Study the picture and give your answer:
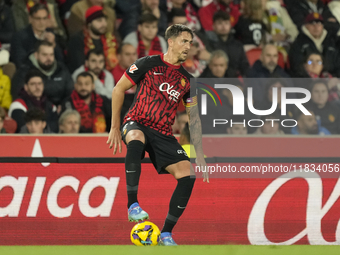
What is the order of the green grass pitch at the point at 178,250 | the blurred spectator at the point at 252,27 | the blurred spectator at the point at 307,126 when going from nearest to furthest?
the green grass pitch at the point at 178,250, the blurred spectator at the point at 307,126, the blurred spectator at the point at 252,27

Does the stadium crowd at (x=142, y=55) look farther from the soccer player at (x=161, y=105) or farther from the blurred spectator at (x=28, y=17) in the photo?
the soccer player at (x=161, y=105)

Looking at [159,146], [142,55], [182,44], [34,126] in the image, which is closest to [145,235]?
[159,146]

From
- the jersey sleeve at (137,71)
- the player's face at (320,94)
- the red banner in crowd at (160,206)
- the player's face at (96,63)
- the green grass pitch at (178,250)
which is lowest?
the red banner in crowd at (160,206)

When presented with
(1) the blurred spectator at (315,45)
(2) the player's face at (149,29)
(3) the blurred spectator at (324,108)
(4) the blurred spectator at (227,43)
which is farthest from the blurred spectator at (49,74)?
(1) the blurred spectator at (315,45)

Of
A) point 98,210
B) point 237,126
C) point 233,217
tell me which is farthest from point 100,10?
point 233,217

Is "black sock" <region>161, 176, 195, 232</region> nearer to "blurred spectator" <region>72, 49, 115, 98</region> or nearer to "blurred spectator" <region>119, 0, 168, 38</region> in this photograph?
"blurred spectator" <region>72, 49, 115, 98</region>

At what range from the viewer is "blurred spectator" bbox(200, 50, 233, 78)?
8094 millimetres

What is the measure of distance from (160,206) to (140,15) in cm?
354

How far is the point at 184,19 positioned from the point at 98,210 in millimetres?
3758

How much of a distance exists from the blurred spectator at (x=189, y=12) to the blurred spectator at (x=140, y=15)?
275mm

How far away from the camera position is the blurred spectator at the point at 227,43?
8.58 metres

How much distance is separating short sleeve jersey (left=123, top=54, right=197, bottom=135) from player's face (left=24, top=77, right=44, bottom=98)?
296 centimetres

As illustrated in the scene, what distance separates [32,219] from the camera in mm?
6141

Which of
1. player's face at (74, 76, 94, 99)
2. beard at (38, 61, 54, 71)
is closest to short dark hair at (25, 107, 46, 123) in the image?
player's face at (74, 76, 94, 99)
